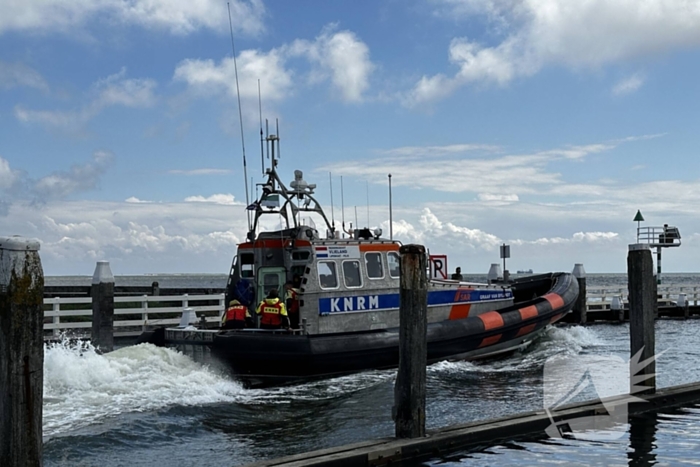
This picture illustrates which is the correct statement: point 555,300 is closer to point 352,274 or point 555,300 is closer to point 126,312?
point 352,274

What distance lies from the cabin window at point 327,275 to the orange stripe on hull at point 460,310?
268 cm

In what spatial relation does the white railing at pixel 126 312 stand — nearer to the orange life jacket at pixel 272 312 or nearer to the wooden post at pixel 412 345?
the orange life jacket at pixel 272 312

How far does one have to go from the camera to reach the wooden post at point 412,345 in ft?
22.9

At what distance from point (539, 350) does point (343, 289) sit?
5992 mm

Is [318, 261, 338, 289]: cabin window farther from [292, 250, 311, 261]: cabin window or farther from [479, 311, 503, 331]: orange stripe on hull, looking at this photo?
[479, 311, 503, 331]: orange stripe on hull

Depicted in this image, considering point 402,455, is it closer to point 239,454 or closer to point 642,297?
point 239,454

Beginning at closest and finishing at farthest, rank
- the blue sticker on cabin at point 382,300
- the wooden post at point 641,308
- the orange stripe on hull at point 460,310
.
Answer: the wooden post at point 641,308
the blue sticker on cabin at point 382,300
the orange stripe on hull at point 460,310

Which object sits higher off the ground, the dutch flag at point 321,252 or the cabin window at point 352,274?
the dutch flag at point 321,252

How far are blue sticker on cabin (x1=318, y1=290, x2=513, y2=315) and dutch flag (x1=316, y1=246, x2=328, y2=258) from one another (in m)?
0.71

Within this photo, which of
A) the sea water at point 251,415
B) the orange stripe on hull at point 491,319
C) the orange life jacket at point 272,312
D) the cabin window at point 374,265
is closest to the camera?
the sea water at point 251,415

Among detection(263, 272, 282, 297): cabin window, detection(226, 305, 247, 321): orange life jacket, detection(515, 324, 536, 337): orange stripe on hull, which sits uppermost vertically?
detection(263, 272, 282, 297): cabin window

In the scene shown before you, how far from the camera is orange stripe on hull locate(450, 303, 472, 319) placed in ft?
45.8

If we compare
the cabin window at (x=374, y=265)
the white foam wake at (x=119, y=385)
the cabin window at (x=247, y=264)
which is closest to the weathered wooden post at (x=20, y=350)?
the white foam wake at (x=119, y=385)

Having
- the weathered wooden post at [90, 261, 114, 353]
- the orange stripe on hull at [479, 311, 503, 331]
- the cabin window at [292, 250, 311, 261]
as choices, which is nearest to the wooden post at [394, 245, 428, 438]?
the cabin window at [292, 250, 311, 261]
